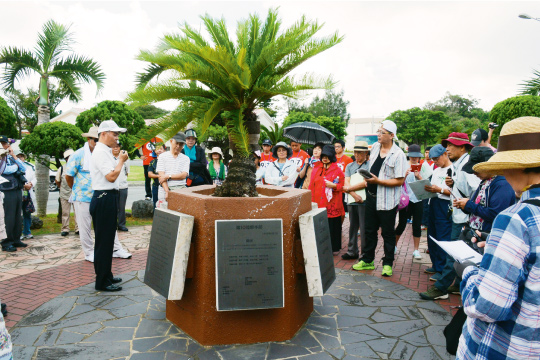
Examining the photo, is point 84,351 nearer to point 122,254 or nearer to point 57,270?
point 57,270

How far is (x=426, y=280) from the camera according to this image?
539 cm

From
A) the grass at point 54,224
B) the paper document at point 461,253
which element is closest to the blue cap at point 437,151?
the paper document at point 461,253

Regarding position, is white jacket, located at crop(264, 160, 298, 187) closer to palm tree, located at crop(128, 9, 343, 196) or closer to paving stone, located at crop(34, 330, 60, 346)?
palm tree, located at crop(128, 9, 343, 196)

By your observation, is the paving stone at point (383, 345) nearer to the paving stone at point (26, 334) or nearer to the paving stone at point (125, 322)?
the paving stone at point (125, 322)

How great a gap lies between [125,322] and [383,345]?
2.71 m

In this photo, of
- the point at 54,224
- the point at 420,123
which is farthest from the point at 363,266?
the point at 420,123

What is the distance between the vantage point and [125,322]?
390 cm

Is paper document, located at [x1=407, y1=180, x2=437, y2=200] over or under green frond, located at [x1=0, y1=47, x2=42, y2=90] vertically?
under

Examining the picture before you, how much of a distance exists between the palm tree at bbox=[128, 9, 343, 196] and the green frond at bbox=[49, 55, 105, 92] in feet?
25.8

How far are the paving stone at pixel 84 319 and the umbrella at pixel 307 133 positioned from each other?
5387 mm

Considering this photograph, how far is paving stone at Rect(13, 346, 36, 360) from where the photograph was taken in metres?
3.19

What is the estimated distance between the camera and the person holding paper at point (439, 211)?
5105 mm

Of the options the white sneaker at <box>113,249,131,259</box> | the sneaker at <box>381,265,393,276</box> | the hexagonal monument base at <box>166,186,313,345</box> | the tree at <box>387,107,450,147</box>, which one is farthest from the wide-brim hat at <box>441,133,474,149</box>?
the tree at <box>387,107,450,147</box>

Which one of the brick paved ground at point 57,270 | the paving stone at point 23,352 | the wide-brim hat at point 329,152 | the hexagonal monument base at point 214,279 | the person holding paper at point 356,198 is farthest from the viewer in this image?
the wide-brim hat at point 329,152
